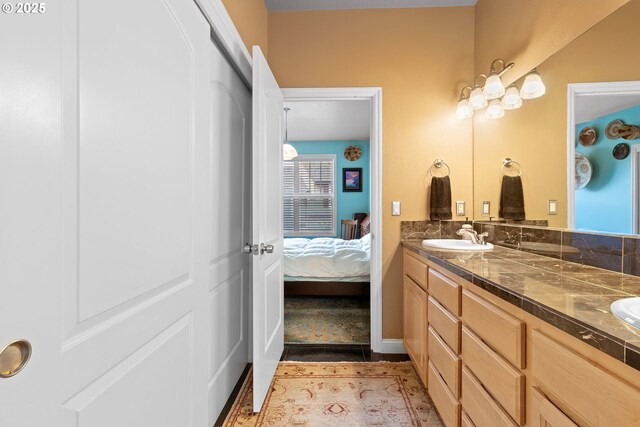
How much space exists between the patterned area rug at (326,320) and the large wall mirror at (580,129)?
171 cm

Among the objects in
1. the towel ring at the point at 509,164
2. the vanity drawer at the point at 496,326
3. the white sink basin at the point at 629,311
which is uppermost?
the towel ring at the point at 509,164

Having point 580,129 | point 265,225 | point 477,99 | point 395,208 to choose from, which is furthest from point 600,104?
point 265,225

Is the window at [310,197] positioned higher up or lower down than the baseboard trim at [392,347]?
higher up

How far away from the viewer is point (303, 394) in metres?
1.81

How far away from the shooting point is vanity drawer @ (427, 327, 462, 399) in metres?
1.28

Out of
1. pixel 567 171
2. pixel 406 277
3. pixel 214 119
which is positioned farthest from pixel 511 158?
pixel 214 119

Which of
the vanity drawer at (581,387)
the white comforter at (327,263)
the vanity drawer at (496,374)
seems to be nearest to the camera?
the vanity drawer at (581,387)

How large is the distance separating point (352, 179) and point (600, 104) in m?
4.76

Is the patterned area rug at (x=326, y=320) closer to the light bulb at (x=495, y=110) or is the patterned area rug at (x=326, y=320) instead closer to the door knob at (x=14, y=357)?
the light bulb at (x=495, y=110)

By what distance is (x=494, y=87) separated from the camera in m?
1.97

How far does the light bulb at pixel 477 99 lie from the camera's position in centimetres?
211

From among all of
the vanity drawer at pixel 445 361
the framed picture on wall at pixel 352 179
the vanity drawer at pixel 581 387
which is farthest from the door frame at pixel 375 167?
the framed picture on wall at pixel 352 179

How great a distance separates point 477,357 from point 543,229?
0.94 m

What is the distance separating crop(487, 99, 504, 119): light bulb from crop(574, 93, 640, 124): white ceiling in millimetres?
697
